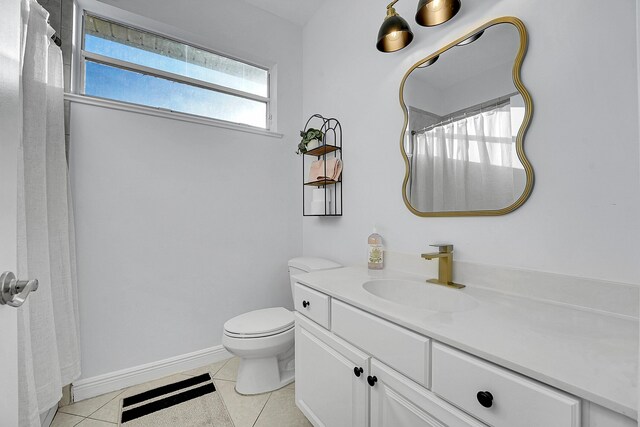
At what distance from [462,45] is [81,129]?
2.08 meters

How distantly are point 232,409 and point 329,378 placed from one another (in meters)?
0.75

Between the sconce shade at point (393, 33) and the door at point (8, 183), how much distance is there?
130 cm

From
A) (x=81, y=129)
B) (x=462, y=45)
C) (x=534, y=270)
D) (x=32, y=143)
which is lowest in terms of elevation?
(x=534, y=270)

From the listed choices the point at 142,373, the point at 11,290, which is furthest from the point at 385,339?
the point at 142,373

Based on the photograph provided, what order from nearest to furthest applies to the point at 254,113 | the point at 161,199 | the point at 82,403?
1. the point at 82,403
2. the point at 161,199
3. the point at 254,113

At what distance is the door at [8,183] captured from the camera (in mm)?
549

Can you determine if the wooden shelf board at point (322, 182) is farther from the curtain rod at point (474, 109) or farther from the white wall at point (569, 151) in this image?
the curtain rod at point (474, 109)

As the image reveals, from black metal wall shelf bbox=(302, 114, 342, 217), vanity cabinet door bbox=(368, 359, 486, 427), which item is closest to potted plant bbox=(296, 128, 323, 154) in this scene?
black metal wall shelf bbox=(302, 114, 342, 217)

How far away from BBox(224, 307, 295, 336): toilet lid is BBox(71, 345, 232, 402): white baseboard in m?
0.52

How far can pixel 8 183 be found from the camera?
0.59 metres

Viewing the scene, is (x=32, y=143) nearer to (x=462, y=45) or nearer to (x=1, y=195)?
(x=1, y=195)

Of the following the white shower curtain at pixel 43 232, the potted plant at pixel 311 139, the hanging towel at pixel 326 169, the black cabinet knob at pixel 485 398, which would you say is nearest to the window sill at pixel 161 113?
the white shower curtain at pixel 43 232

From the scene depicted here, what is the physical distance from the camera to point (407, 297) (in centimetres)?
128

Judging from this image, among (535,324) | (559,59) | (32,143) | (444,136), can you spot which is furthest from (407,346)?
(32,143)
